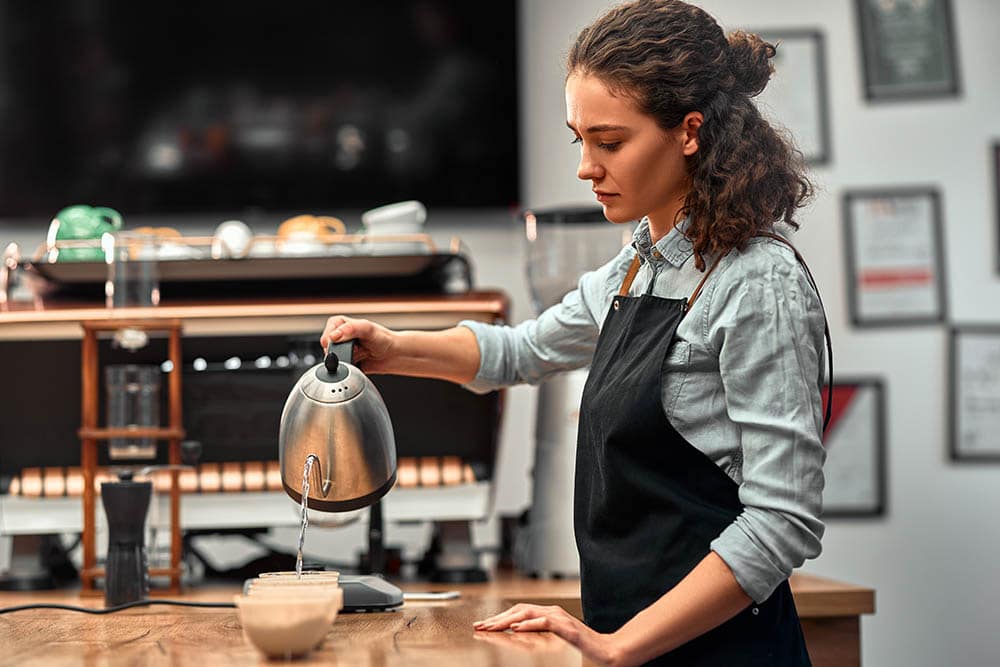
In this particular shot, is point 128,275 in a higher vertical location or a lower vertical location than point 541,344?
higher

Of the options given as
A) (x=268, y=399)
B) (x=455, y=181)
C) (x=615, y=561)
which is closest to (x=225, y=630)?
(x=615, y=561)

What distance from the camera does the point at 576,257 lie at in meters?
2.19

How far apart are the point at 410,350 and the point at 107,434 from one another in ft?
2.04

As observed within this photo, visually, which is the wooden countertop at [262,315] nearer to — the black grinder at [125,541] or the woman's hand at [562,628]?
the black grinder at [125,541]

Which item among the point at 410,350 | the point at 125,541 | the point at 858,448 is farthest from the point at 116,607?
the point at 858,448

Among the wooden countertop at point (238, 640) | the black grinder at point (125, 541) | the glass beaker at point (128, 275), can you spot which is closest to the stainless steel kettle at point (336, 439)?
the wooden countertop at point (238, 640)

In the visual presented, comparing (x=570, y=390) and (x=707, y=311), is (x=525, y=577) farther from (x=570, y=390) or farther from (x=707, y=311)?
(x=707, y=311)

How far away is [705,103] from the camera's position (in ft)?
4.20

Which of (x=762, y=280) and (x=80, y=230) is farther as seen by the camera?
(x=80, y=230)

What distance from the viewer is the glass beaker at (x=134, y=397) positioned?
194cm

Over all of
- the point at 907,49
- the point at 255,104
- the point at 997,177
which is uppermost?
the point at 907,49

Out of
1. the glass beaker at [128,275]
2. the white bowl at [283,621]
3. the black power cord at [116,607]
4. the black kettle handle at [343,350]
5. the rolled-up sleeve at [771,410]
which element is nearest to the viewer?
the white bowl at [283,621]

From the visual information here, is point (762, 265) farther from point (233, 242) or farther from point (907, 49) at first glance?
point (907, 49)

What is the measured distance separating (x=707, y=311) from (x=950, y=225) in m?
2.06
